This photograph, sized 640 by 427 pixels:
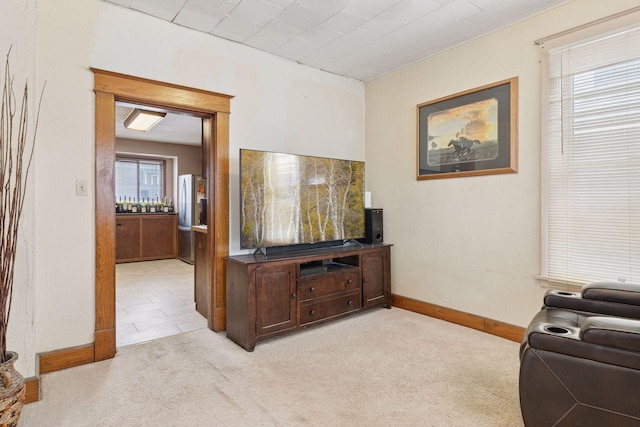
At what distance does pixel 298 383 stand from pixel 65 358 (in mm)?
1689

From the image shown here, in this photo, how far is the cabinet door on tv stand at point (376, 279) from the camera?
3564 millimetres

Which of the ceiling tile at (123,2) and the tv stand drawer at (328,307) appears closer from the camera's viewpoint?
the ceiling tile at (123,2)

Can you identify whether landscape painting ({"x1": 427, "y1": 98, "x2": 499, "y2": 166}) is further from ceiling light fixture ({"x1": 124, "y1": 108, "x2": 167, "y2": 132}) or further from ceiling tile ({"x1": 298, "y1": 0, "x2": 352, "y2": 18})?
ceiling light fixture ({"x1": 124, "y1": 108, "x2": 167, "y2": 132})

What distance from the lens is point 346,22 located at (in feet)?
9.39

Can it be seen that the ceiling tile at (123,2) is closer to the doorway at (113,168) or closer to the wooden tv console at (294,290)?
the doorway at (113,168)

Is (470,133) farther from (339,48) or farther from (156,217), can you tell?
(156,217)

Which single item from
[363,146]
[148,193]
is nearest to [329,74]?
[363,146]

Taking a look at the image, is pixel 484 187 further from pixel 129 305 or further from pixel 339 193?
pixel 129 305

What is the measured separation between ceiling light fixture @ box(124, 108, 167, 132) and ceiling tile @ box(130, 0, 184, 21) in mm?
2019

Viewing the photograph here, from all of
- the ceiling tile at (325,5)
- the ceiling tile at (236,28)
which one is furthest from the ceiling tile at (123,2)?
the ceiling tile at (325,5)

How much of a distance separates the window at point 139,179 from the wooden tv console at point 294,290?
6.14 m

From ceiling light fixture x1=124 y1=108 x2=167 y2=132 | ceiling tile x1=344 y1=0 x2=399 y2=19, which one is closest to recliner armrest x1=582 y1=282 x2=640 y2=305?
ceiling tile x1=344 y1=0 x2=399 y2=19

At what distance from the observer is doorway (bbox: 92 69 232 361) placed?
2549mm

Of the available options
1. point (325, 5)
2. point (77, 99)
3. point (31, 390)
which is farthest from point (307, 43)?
point (31, 390)
